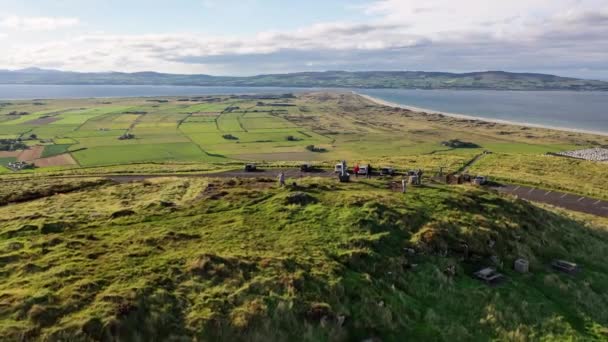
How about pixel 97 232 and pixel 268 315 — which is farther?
pixel 97 232

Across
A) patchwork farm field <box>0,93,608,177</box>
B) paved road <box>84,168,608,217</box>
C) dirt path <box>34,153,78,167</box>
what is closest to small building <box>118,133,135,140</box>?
patchwork farm field <box>0,93,608,177</box>

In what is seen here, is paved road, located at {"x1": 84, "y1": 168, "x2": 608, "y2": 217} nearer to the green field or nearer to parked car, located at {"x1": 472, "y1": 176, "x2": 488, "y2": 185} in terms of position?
parked car, located at {"x1": 472, "y1": 176, "x2": 488, "y2": 185}

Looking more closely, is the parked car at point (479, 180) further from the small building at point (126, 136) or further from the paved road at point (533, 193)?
the small building at point (126, 136)

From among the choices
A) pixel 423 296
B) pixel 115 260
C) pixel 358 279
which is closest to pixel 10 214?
pixel 115 260

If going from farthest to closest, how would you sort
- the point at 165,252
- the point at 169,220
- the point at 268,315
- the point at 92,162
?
the point at 92,162 → the point at 169,220 → the point at 165,252 → the point at 268,315

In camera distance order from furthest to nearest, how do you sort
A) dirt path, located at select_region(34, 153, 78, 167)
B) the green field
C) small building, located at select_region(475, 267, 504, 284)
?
1. the green field
2. dirt path, located at select_region(34, 153, 78, 167)
3. small building, located at select_region(475, 267, 504, 284)

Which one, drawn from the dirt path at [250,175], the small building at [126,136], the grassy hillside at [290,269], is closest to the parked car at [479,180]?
the grassy hillside at [290,269]

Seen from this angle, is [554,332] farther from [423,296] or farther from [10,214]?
[10,214]
